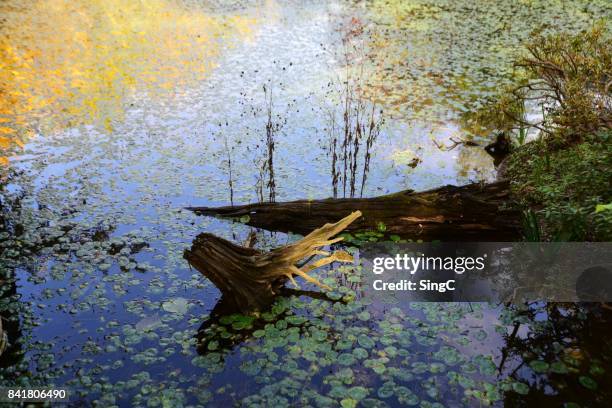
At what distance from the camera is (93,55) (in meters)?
11.2

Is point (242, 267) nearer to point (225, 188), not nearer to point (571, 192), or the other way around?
point (225, 188)

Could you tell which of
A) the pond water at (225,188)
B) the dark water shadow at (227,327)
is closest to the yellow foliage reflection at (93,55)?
the pond water at (225,188)

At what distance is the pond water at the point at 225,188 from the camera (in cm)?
384

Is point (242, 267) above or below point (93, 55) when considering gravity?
below

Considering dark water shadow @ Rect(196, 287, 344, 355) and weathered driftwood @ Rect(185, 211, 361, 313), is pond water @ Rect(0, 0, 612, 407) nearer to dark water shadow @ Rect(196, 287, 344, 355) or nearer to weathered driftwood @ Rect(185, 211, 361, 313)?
dark water shadow @ Rect(196, 287, 344, 355)

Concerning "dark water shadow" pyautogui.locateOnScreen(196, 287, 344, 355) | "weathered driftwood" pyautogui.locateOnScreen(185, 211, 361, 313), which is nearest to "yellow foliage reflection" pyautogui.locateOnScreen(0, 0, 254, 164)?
"weathered driftwood" pyautogui.locateOnScreen(185, 211, 361, 313)

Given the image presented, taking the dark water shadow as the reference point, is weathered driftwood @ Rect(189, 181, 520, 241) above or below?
above

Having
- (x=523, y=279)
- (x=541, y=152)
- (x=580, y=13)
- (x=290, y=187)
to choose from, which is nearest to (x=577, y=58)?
(x=541, y=152)

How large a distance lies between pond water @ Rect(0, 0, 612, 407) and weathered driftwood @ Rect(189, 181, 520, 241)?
40cm

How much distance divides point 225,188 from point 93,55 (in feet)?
20.8

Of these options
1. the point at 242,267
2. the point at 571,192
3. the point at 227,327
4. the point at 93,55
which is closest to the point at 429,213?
the point at 571,192

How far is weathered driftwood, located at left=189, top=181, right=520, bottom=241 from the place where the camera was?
570cm

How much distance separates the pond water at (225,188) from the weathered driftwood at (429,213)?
15.9 inches

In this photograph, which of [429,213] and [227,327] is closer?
[227,327]
